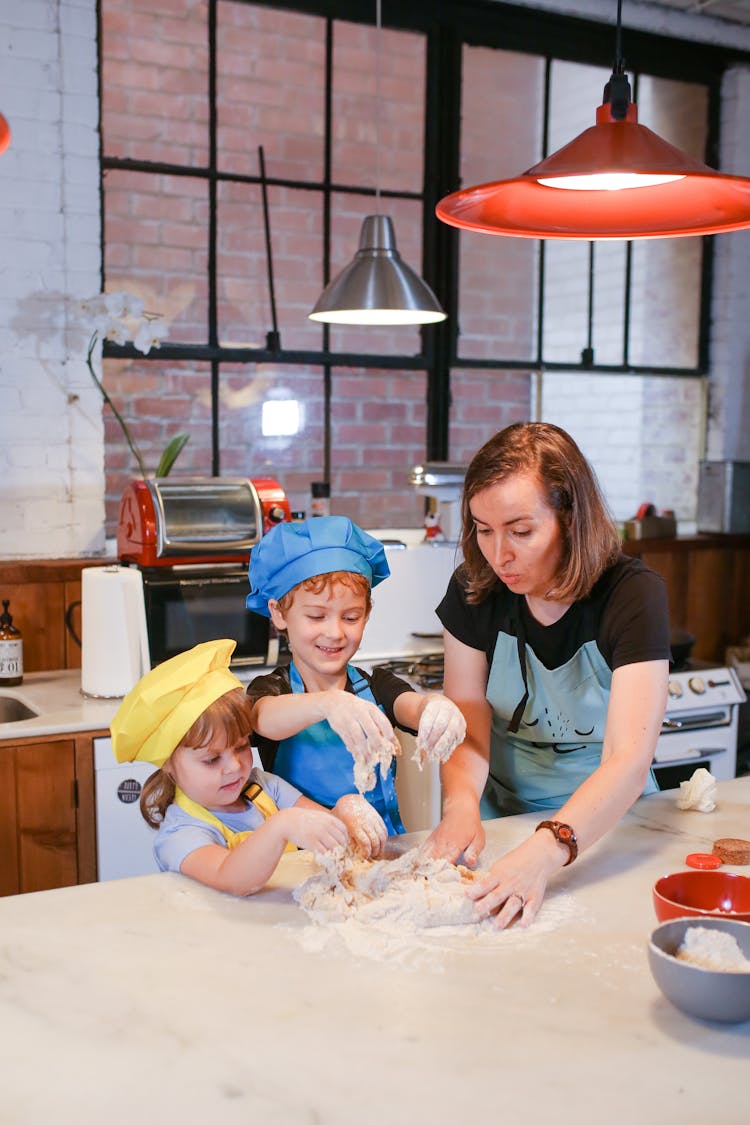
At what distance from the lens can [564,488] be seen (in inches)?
71.5

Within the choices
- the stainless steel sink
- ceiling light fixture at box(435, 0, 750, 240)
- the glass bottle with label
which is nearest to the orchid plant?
the glass bottle with label

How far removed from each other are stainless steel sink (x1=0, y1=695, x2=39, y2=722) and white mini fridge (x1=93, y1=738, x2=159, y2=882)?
1.27 ft

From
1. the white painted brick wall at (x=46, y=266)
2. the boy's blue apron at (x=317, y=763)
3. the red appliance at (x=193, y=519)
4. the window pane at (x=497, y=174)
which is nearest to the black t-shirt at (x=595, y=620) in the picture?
the boy's blue apron at (x=317, y=763)

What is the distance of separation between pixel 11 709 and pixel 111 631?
38 centimetres

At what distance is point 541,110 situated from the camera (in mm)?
4297

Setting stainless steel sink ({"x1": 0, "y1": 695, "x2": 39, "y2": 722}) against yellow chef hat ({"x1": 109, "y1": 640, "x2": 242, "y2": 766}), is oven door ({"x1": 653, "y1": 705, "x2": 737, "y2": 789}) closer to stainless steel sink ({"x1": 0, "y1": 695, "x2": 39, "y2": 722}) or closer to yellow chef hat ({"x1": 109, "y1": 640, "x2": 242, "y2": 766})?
stainless steel sink ({"x1": 0, "y1": 695, "x2": 39, "y2": 722})

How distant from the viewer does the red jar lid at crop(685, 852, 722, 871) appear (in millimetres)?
1611

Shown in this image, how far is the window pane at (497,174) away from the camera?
4195 millimetres

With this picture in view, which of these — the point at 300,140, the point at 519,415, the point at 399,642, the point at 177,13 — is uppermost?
the point at 177,13

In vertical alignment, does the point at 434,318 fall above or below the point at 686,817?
above

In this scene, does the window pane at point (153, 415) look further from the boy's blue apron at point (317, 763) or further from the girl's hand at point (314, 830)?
the girl's hand at point (314, 830)

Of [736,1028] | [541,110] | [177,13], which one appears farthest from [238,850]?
[541,110]

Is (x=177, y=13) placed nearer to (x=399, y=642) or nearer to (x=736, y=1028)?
(x=399, y=642)

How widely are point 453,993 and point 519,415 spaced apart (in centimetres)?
351
